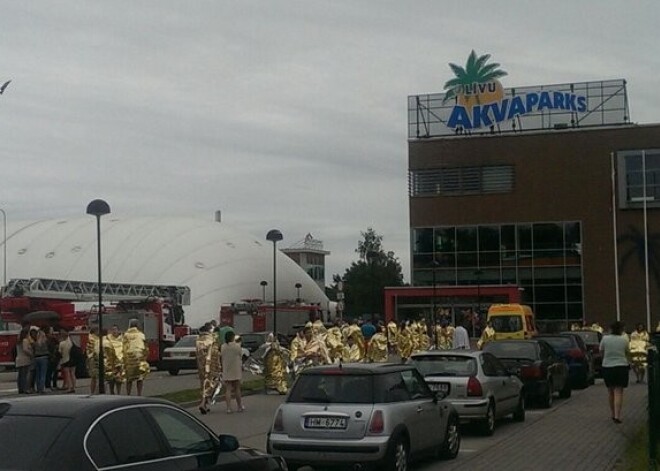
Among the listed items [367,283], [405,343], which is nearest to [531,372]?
[405,343]

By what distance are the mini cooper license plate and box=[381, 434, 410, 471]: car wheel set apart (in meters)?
0.59

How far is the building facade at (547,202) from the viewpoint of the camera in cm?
6309

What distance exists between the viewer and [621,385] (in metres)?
17.8

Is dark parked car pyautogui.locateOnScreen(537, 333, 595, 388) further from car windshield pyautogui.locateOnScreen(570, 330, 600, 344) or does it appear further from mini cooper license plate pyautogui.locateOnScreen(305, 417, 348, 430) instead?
mini cooper license plate pyautogui.locateOnScreen(305, 417, 348, 430)

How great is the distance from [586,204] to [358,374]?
54.0 metres

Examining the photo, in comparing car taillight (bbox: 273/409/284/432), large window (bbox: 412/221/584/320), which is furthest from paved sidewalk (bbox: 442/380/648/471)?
large window (bbox: 412/221/584/320)

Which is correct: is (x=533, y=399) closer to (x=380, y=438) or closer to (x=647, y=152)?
(x=380, y=438)

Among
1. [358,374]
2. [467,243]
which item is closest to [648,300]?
[467,243]

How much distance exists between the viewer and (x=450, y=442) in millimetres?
14281

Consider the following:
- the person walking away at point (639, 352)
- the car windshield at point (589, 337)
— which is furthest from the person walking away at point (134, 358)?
the car windshield at point (589, 337)

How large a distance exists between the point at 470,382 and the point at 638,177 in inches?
1943

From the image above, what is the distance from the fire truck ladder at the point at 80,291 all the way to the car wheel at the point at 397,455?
31088 mm

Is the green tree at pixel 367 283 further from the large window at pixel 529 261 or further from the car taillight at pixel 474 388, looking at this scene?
the car taillight at pixel 474 388

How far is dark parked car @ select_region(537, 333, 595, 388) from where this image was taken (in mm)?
27016
